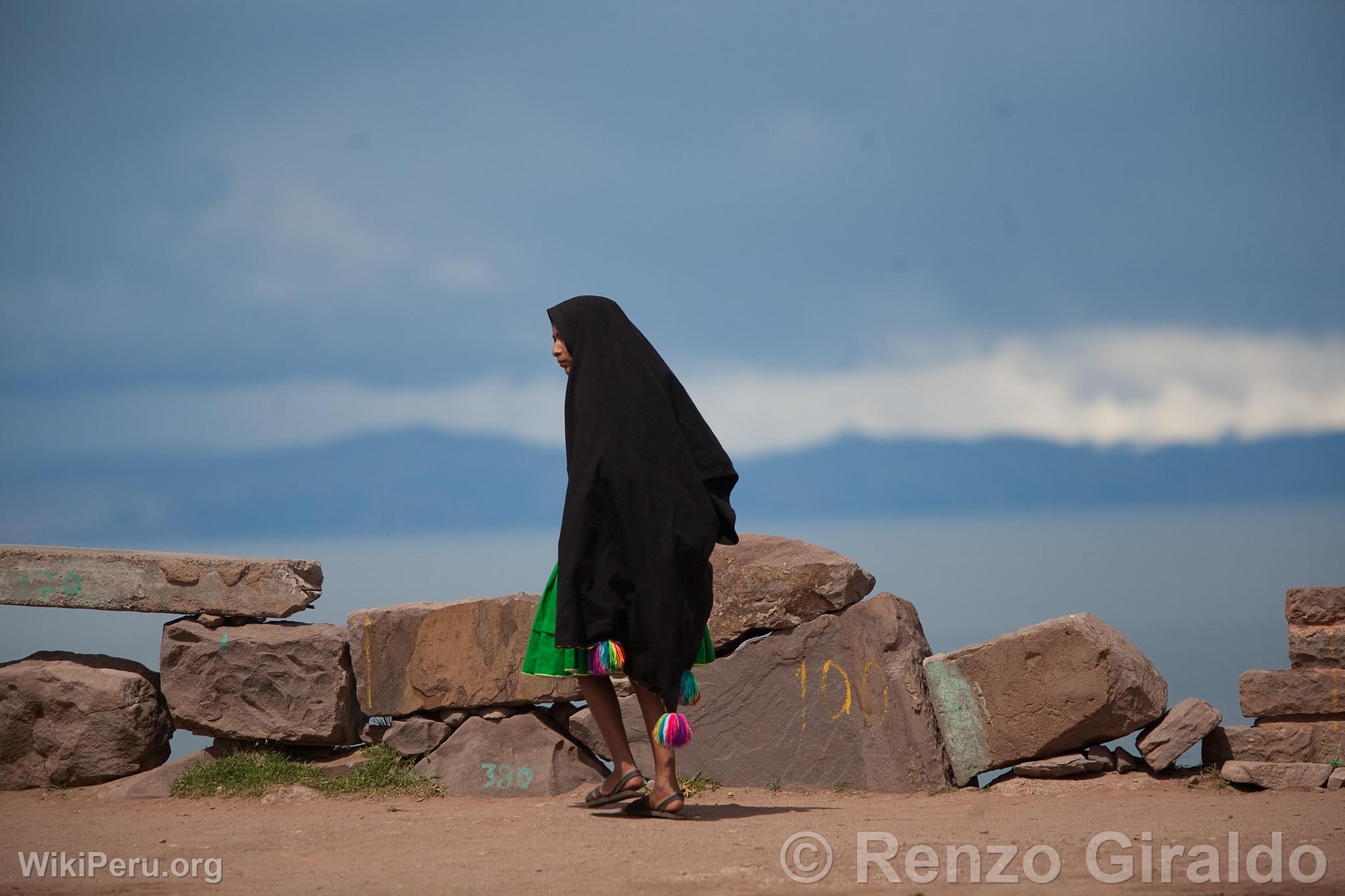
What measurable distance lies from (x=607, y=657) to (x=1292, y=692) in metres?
3.00

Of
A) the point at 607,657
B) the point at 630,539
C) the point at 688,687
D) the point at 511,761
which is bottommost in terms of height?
the point at 511,761

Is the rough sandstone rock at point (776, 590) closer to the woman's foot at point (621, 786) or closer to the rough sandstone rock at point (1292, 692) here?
the woman's foot at point (621, 786)

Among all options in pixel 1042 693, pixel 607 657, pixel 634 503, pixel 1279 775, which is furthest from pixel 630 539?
pixel 1279 775

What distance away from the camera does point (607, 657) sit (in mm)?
4055

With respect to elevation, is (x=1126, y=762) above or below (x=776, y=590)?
below

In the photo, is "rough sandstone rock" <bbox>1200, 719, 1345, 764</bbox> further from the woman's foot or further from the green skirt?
the woman's foot

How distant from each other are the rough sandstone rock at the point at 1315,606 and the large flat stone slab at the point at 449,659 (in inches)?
127

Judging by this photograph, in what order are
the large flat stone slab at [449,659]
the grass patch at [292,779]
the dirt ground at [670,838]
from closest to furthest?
the dirt ground at [670,838] < the grass patch at [292,779] < the large flat stone slab at [449,659]

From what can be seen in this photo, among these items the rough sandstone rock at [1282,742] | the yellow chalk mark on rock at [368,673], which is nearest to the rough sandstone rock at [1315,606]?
the rough sandstone rock at [1282,742]

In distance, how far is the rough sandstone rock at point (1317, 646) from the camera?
4938mm

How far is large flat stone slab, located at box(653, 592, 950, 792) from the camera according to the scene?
5.16 m

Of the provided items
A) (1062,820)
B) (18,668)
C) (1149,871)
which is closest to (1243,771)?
(1062,820)

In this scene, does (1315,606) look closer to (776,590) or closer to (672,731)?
(776,590)

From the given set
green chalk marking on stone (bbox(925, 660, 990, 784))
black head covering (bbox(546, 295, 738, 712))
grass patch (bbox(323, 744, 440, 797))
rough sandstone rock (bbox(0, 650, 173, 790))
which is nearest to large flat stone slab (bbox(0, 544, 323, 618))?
rough sandstone rock (bbox(0, 650, 173, 790))
